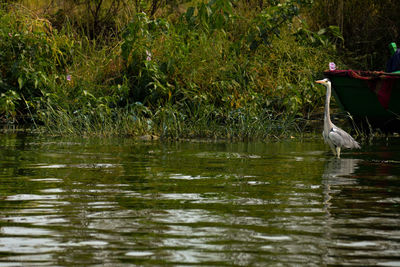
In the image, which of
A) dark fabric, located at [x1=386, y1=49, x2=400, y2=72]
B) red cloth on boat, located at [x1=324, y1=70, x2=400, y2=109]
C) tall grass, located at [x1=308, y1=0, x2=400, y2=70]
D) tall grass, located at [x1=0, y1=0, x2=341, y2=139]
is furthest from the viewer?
tall grass, located at [x1=308, y1=0, x2=400, y2=70]

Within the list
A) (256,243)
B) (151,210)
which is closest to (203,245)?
(256,243)

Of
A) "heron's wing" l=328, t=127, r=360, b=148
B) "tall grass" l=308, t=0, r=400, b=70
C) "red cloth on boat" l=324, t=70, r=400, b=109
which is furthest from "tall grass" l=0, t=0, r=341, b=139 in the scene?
"heron's wing" l=328, t=127, r=360, b=148

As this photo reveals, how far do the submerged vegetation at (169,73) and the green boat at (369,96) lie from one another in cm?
87

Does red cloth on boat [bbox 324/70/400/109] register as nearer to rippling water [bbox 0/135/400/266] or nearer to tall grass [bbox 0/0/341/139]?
tall grass [bbox 0/0/341/139]

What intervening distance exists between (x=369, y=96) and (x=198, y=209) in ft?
28.5

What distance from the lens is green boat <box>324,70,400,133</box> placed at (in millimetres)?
13703

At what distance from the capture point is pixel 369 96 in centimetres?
1401

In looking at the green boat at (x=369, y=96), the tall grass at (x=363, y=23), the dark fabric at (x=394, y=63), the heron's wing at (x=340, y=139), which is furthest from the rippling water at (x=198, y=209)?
the tall grass at (x=363, y=23)

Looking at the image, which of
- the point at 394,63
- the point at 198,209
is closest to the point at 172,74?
the point at 394,63

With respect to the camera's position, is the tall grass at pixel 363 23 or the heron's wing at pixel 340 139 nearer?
the heron's wing at pixel 340 139

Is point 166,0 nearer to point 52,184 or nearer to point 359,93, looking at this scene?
point 359,93

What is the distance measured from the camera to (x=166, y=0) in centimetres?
1812

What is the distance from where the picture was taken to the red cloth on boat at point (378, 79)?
13.6 metres

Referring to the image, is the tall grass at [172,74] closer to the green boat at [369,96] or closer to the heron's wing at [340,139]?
the green boat at [369,96]
